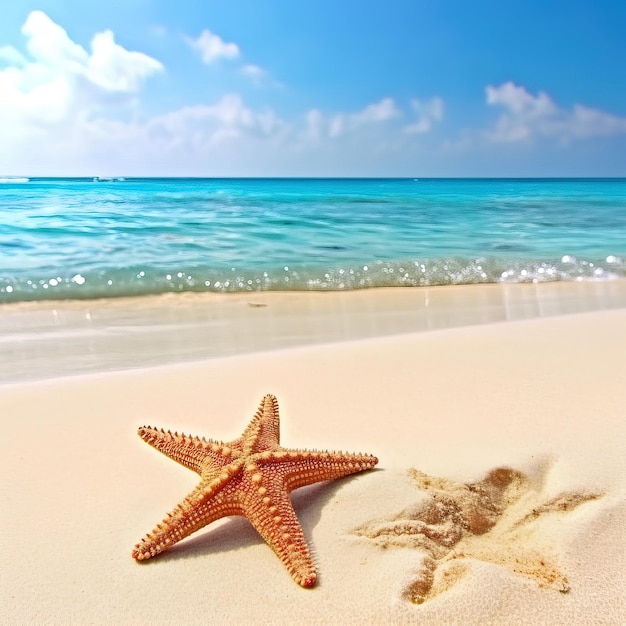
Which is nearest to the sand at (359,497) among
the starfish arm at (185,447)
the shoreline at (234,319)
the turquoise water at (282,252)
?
the starfish arm at (185,447)

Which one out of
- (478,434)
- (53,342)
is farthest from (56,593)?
(53,342)

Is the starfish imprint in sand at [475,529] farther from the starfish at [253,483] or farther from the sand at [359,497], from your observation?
the starfish at [253,483]

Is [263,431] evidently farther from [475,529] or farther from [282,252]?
[282,252]

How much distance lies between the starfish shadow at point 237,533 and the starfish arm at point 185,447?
29cm

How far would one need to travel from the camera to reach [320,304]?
27.9ft

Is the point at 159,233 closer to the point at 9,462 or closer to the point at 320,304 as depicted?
the point at 320,304

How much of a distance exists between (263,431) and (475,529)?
109 cm

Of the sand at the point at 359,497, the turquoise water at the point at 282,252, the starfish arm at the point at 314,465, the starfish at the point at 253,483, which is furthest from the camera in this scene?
the turquoise water at the point at 282,252

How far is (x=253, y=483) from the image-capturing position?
257 cm

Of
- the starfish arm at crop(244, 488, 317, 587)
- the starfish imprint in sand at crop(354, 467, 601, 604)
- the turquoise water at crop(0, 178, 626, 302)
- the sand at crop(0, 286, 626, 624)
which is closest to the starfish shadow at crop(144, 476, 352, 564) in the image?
the sand at crop(0, 286, 626, 624)

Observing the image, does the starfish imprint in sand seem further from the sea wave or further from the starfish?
the sea wave

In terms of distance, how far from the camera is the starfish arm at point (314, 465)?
108 inches

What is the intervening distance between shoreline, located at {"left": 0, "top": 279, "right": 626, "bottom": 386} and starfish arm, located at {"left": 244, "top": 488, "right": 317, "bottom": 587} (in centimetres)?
310

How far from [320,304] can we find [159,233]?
334 inches
